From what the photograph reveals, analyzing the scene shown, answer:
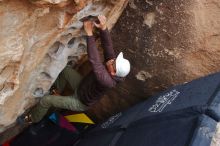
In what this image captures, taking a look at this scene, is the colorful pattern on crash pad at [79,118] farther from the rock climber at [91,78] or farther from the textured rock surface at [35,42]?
the textured rock surface at [35,42]

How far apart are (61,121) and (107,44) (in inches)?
42.9

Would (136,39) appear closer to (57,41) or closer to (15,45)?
(57,41)

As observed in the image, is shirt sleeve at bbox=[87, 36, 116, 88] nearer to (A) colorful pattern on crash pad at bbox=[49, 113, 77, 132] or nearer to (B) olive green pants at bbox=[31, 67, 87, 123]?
(B) olive green pants at bbox=[31, 67, 87, 123]

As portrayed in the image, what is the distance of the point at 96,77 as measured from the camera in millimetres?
2299

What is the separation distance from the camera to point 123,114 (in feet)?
9.49

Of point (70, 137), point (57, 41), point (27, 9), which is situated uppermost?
point (27, 9)

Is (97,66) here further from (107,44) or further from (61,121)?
(61,121)

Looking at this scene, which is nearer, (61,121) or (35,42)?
(35,42)

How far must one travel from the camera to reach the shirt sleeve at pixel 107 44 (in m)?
2.27

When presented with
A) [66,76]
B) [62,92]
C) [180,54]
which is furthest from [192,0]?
[62,92]

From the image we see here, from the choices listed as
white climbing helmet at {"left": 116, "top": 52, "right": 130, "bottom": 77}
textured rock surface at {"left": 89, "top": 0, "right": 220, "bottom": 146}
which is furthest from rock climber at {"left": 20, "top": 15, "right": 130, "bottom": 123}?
textured rock surface at {"left": 89, "top": 0, "right": 220, "bottom": 146}

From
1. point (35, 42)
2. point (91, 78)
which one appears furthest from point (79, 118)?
point (35, 42)

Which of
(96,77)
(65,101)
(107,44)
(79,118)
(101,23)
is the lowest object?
(79,118)

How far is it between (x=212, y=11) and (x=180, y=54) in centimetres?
36
